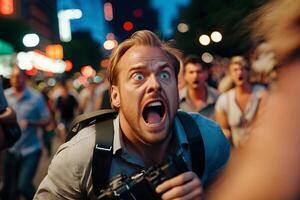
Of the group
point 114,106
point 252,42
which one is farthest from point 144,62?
point 252,42

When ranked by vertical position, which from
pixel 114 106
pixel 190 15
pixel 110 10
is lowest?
pixel 114 106

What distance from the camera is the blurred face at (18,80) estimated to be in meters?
7.84

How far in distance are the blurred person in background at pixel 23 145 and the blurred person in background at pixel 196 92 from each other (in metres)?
1.93

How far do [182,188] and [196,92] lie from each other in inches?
195

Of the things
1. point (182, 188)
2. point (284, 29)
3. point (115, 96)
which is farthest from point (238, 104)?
point (284, 29)

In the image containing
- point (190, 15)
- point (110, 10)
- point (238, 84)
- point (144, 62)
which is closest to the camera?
point (144, 62)

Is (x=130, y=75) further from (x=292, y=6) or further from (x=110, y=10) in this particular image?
(x=110, y=10)

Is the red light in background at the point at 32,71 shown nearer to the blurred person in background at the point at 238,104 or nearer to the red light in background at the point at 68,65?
the red light in background at the point at 68,65

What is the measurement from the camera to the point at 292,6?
140 centimetres

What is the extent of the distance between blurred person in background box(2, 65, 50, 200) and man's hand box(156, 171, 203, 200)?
506 centimetres

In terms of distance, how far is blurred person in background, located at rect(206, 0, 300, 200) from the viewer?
132 centimetres

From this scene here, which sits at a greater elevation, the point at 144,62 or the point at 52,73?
the point at 52,73

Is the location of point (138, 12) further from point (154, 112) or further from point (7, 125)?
point (154, 112)

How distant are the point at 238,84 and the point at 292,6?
18.3 feet
